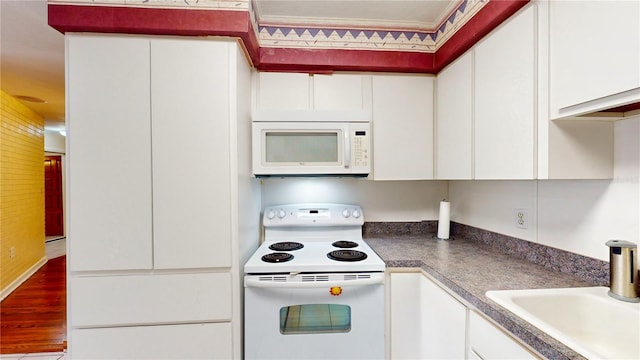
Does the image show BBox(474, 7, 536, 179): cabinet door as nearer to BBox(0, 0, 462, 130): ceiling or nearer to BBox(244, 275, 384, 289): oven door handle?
BBox(0, 0, 462, 130): ceiling

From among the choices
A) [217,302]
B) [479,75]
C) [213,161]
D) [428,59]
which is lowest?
[217,302]

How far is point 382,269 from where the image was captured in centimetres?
146

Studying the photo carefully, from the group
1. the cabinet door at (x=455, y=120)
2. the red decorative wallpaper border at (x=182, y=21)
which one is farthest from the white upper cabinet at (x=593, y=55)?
the cabinet door at (x=455, y=120)

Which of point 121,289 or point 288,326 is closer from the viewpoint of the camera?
point 121,289

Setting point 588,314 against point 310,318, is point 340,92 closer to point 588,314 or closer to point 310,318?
point 310,318

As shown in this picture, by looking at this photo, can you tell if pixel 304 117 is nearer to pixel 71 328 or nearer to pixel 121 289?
pixel 121 289

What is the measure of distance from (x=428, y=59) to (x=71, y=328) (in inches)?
98.4

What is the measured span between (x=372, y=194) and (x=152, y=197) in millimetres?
1464

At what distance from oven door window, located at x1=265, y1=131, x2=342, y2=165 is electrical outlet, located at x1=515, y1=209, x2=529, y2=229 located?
104cm

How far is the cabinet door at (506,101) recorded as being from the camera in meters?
1.12

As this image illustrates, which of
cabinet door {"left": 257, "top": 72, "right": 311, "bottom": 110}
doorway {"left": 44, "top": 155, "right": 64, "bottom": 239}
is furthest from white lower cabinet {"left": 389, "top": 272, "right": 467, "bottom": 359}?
doorway {"left": 44, "top": 155, "right": 64, "bottom": 239}

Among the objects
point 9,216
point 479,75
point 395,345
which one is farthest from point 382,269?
point 9,216

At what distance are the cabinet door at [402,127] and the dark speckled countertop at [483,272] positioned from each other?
18.8 inches

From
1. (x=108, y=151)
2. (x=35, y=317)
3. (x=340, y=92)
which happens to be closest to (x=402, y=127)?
(x=340, y=92)
